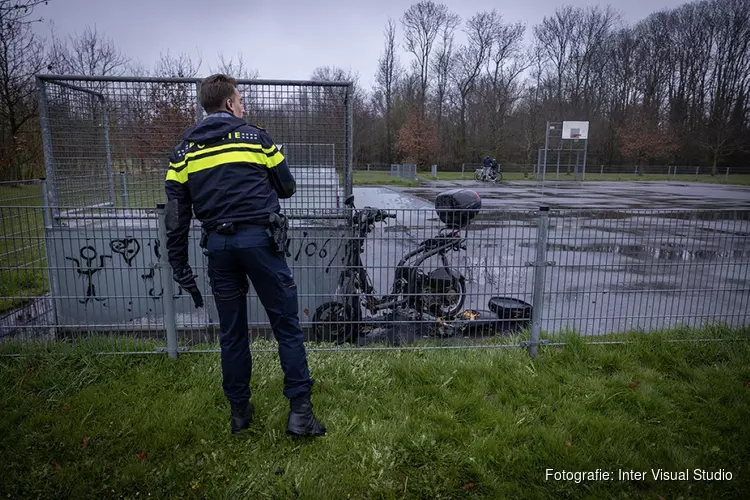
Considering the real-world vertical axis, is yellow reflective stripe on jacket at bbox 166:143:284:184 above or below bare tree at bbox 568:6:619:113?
below

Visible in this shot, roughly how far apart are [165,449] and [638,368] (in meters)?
3.44

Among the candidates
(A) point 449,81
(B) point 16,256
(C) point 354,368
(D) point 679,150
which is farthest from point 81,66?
(D) point 679,150

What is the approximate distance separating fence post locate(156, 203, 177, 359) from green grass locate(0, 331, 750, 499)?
0.49 feet

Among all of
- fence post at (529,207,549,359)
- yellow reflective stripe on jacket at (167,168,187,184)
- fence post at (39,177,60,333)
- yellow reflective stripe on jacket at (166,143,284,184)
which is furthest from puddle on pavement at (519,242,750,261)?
fence post at (39,177,60,333)

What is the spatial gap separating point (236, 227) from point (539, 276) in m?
2.46

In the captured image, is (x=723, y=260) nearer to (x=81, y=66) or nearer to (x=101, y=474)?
(x=101, y=474)

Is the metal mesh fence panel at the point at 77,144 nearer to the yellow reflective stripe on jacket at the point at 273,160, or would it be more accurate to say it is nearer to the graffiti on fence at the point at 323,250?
the graffiti on fence at the point at 323,250

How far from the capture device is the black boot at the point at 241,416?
9.18 feet

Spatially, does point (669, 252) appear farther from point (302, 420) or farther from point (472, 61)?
point (472, 61)

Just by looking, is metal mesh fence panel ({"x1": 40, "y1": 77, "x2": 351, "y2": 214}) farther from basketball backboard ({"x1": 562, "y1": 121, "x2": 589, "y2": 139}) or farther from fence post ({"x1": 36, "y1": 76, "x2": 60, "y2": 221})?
basketball backboard ({"x1": 562, "y1": 121, "x2": 589, "y2": 139})

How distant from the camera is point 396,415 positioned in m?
3.00

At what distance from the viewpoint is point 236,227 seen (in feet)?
8.34

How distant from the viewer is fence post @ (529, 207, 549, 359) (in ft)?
12.1

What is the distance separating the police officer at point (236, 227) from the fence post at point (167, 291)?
82 centimetres
